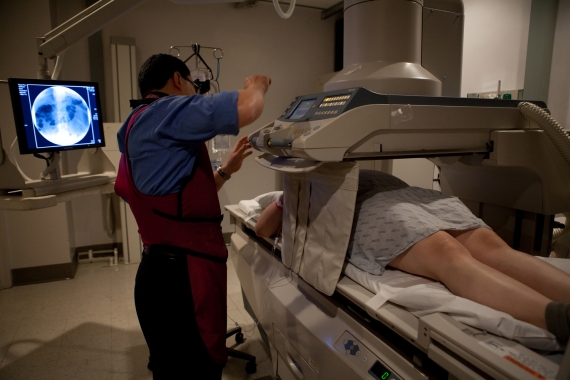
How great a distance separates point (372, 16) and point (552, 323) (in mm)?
1251

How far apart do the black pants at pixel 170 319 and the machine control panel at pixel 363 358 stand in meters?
0.55

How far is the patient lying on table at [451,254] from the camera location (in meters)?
1.01

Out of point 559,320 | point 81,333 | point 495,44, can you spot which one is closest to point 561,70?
point 495,44

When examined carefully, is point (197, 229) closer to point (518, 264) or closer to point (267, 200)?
point (267, 200)

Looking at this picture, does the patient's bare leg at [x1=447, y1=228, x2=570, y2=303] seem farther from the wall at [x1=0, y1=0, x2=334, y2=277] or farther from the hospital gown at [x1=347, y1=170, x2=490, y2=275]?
the wall at [x1=0, y1=0, x2=334, y2=277]

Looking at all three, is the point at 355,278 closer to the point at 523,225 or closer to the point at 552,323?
the point at 552,323

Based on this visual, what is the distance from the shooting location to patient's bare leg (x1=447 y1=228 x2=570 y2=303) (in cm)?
112

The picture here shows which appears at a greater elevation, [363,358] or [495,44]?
[495,44]

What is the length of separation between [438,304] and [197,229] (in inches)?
33.7

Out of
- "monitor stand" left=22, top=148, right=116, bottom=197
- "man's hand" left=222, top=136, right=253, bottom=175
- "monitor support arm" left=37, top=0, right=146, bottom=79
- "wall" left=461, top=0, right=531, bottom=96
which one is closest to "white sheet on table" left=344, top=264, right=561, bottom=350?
"man's hand" left=222, top=136, right=253, bottom=175

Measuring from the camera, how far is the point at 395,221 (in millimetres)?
1337

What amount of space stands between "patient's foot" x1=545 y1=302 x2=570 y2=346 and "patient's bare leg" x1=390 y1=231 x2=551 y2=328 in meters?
0.04

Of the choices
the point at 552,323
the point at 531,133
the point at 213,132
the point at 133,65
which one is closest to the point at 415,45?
the point at 531,133

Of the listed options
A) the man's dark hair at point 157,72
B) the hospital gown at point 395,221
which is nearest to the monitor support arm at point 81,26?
the man's dark hair at point 157,72
